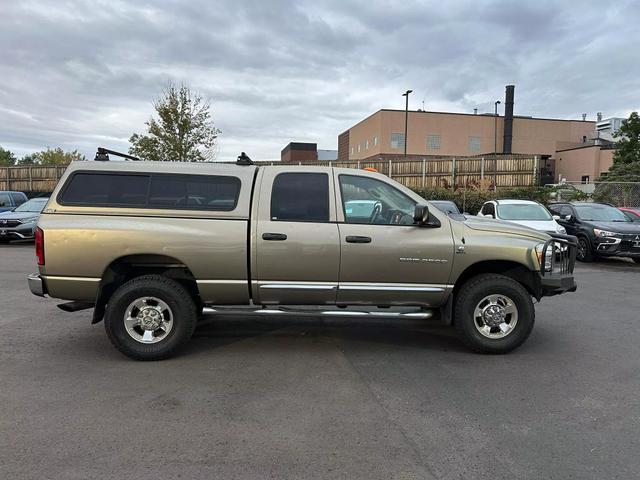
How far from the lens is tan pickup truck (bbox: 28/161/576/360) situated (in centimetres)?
483

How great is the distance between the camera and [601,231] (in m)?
12.2

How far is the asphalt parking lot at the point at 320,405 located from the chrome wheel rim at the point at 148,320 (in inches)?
11.3

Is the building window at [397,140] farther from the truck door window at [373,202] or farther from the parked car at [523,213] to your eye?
the truck door window at [373,202]

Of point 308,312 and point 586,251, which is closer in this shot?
point 308,312

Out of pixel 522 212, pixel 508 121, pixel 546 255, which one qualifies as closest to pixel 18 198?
pixel 522 212

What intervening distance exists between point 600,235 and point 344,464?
11.6 meters

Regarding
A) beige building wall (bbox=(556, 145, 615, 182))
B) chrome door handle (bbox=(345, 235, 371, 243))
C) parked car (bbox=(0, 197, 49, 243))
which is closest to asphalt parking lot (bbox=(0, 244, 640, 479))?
chrome door handle (bbox=(345, 235, 371, 243))

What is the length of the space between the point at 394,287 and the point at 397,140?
179 feet

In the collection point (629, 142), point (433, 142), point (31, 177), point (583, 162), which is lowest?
point (31, 177)

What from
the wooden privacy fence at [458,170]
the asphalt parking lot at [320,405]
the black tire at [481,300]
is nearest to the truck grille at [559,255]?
the black tire at [481,300]

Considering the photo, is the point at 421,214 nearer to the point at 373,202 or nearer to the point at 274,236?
the point at 373,202

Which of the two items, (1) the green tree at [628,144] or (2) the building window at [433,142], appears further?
(2) the building window at [433,142]

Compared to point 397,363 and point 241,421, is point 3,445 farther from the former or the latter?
point 397,363

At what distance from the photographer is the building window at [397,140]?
2250 inches
